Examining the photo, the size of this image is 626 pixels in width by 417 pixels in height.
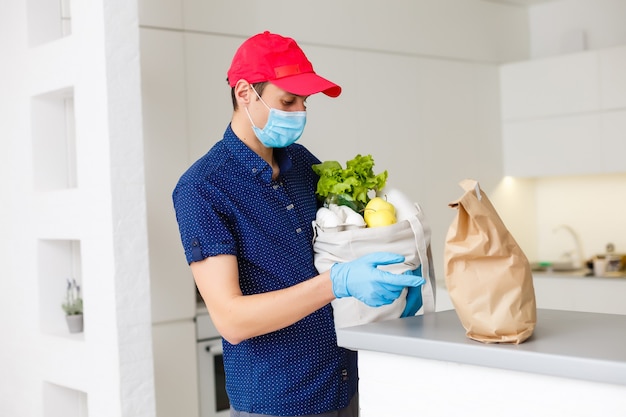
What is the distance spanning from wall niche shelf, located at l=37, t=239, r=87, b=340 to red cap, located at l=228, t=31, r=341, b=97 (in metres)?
1.30

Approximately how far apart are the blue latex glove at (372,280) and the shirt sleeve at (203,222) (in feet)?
0.94

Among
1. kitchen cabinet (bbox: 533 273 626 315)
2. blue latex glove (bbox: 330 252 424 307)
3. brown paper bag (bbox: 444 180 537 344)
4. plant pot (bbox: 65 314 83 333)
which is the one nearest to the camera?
brown paper bag (bbox: 444 180 537 344)

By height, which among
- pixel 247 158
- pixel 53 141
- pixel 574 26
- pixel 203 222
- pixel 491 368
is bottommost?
pixel 491 368

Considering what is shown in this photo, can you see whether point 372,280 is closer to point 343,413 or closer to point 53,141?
point 343,413

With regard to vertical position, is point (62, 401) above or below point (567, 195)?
below

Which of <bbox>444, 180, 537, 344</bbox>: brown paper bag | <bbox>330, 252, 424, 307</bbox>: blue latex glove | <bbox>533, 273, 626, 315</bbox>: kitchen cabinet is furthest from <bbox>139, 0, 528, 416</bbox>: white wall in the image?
<bbox>444, 180, 537, 344</bbox>: brown paper bag

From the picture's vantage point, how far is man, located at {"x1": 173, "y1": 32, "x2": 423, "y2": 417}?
1774 mm

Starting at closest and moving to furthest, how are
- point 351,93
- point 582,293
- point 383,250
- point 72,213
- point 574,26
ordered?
1. point 383,250
2. point 72,213
3. point 351,93
4. point 582,293
5. point 574,26

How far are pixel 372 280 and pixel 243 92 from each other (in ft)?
2.02

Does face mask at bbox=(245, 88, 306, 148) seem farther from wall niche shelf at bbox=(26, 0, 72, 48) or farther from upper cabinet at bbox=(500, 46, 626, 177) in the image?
upper cabinet at bbox=(500, 46, 626, 177)

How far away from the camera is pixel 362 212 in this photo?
1913 mm

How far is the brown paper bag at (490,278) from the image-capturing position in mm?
1334

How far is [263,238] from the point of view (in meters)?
1.84

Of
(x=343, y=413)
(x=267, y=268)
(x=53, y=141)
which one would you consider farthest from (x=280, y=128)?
(x=53, y=141)
